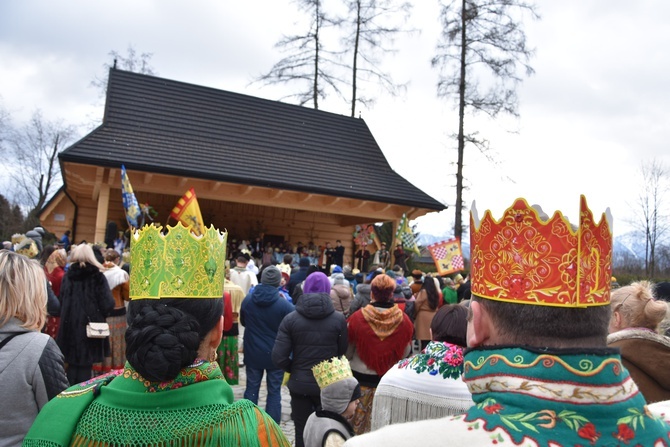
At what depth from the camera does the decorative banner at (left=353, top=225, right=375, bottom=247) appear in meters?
23.0

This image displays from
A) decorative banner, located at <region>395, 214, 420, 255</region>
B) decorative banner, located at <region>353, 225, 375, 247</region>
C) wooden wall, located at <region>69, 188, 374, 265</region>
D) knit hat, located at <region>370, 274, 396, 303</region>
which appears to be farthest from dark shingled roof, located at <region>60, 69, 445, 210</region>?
knit hat, located at <region>370, 274, 396, 303</region>

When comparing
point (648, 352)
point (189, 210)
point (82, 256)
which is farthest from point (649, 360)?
point (189, 210)

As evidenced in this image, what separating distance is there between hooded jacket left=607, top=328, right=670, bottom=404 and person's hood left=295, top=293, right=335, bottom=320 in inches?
109

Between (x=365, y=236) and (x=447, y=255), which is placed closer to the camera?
(x=447, y=255)

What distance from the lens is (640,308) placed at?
299 centimetres

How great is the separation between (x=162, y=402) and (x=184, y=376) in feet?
0.35

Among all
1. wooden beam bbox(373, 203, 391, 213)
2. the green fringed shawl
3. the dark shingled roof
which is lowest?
the green fringed shawl

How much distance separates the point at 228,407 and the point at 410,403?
1482 millimetres

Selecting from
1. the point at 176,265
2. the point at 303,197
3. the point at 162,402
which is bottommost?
the point at 162,402

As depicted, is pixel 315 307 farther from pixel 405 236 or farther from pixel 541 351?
pixel 405 236

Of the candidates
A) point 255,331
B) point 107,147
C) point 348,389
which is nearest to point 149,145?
point 107,147

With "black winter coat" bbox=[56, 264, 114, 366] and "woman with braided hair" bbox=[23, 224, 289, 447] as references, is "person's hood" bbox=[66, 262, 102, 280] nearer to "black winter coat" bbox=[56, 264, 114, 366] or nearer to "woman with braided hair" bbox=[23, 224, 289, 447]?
"black winter coat" bbox=[56, 264, 114, 366]

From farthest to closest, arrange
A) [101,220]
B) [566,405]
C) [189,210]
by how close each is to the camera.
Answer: [101,220] → [189,210] → [566,405]

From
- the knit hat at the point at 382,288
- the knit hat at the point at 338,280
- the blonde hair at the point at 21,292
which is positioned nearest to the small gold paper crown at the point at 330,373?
the blonde hair at the point at 21,292
